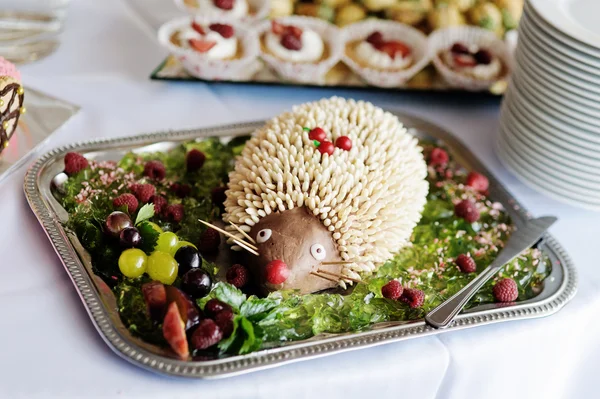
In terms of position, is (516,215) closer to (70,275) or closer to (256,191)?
(256,191)

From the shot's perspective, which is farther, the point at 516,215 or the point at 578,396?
the point at 516,215

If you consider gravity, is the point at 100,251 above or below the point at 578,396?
above

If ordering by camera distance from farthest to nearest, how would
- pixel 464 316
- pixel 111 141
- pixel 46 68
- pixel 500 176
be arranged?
pixel 46 68 < pixel 500 176 < pixel 111 141 < pixel 464 316

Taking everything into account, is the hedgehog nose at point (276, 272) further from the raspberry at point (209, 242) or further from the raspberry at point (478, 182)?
the raspberry at point (478, 182)

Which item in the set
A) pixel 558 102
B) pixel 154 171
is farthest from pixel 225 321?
pixel 558 102

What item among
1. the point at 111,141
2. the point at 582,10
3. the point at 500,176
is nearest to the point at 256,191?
the point at 111,141
